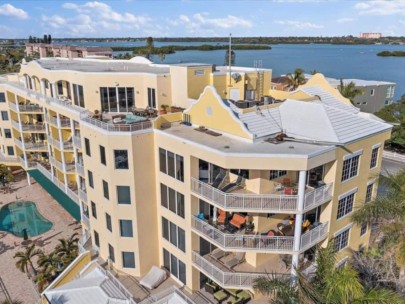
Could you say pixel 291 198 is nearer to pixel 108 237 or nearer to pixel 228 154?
pixel 228 154

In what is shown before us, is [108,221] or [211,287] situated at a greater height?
[108,221]

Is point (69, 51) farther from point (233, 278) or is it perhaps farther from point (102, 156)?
point (233, 278)

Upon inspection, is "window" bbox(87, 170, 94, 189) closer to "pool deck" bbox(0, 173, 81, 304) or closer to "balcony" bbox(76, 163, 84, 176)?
"balcony" bbox(76, 163, 84, 176)

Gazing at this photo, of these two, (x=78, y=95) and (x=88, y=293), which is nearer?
(x=88, y=293)

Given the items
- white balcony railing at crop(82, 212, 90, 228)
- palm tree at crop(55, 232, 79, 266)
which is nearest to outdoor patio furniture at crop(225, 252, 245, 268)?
white balcony railing at crop(82, 212, 90, 228)

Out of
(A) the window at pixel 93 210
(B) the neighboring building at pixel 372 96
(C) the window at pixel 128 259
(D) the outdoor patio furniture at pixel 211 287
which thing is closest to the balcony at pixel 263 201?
(D) the outdoor patio furniture at pixel 211 287

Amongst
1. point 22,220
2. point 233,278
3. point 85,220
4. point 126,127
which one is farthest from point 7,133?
point 233,278

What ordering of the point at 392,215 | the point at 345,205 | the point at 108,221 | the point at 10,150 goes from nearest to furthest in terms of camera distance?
the point at 392,215 → the point at 345,205 → the point at 108,221 → the point at 10,150
